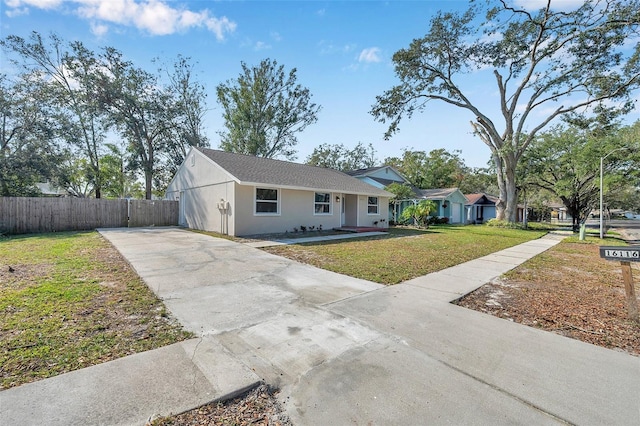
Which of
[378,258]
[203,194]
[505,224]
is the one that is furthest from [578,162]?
[203,194]

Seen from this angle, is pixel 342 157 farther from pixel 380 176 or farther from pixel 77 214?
pixel 77 214

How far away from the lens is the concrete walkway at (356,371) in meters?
→ 2.09

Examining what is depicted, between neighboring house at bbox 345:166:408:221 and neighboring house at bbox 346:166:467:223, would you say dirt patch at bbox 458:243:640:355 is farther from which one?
neighboring house at bbox 346:166:467:223

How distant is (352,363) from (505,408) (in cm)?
127

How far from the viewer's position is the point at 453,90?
73.1 ft

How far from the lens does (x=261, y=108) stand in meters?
28.0

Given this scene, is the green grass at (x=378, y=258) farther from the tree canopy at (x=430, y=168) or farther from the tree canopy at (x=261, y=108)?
the tree canopy at (x=430, y=168)

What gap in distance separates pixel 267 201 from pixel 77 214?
10.7 metres

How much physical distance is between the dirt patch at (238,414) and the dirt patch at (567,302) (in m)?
3.60

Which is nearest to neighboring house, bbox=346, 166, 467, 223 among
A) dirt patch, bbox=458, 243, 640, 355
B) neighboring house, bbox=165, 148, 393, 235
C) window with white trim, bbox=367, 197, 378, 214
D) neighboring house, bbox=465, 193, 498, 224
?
neighboring house, bbox=465, 193, 498, 224

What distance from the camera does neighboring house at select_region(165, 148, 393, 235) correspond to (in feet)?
41.2

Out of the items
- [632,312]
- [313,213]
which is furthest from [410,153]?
[632,312]

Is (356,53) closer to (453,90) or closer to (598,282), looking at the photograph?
(598,282)

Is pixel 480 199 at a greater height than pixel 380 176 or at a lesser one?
lesser
